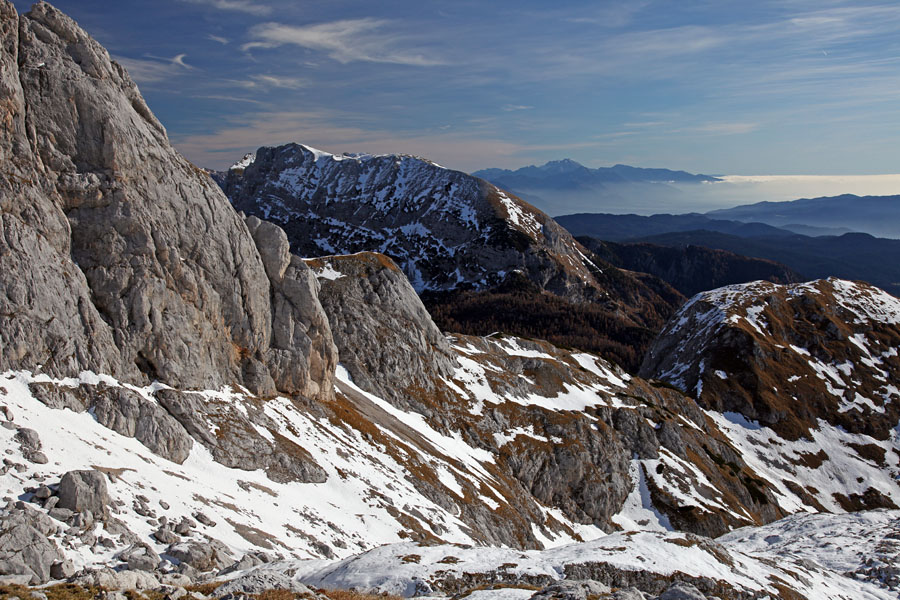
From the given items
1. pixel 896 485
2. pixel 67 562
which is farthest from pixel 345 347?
pixel 896 485

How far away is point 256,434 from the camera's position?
5347cm

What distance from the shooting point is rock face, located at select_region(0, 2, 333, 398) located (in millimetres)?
43969

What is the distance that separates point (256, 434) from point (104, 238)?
21.7 m

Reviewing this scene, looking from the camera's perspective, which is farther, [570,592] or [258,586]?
[570,592]

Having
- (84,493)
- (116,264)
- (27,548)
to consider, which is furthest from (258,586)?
(116,264)

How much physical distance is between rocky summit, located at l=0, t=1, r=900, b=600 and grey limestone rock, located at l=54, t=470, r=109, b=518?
0.10 metres

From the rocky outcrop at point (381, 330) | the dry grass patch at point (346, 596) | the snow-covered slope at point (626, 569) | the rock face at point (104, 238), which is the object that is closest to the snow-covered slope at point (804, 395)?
the snow-covered slope at point (626, 569)

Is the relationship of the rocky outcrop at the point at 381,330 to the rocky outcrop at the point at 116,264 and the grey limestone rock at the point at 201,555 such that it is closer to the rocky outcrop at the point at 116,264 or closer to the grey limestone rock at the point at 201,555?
the rocky outcrop at the point at 116,264

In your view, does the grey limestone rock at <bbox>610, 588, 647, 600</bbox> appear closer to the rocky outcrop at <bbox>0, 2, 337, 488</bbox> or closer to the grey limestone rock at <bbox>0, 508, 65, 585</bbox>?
the grey limestone rock at <bbox>0, 508, 65, 585</bbox>

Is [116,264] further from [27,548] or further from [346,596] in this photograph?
[346,596]

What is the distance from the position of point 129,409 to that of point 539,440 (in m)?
70.5

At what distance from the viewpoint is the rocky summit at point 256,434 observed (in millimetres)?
30766

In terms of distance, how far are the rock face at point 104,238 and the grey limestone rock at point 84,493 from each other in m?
15.5

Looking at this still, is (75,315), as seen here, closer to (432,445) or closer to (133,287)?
(133,287)
